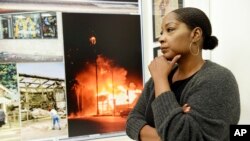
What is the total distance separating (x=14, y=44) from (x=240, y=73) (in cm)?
134

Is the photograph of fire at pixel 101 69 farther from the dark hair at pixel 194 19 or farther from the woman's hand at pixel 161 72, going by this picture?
the dark hair at pixel 194 19

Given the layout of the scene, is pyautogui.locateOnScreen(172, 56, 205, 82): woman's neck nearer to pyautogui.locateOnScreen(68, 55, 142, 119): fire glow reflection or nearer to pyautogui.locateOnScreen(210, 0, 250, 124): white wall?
pyautogui.locateOnScreen(210, 0, 250, 124): white wall

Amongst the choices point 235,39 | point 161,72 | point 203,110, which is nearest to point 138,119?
point 161,72

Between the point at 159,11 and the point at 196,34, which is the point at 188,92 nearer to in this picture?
the point at 196,34

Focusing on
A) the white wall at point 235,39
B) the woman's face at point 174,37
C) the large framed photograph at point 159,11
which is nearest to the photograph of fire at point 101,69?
the large framed photograph at point 159,11

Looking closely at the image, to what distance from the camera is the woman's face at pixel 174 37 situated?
4.32 feet

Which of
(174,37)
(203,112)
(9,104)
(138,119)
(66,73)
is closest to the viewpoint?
(203,112)

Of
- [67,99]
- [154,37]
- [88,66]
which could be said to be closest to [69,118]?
[67,99]

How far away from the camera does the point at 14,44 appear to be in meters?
1.80

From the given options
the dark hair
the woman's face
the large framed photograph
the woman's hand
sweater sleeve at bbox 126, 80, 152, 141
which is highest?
the large framed photograph

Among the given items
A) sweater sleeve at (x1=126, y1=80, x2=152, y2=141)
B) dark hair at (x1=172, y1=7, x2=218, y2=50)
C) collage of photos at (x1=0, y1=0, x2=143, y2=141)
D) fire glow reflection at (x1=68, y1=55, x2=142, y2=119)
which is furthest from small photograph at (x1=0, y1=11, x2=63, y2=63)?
dark hair at (x1=172, y1=7, x2=218, y2=50)

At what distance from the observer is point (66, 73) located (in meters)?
1.92

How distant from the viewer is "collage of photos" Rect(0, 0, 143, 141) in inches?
71.0

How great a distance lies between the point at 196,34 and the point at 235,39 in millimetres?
392
